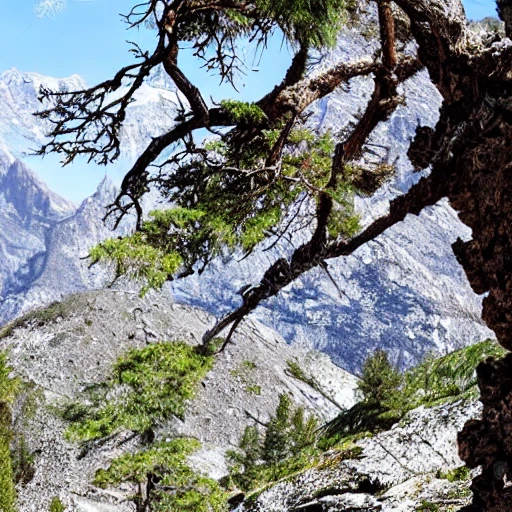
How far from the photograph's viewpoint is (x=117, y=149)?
17.2 ft

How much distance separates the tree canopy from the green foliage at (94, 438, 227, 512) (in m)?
7.91

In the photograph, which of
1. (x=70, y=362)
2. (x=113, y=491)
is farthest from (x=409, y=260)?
(x=113, y=491)

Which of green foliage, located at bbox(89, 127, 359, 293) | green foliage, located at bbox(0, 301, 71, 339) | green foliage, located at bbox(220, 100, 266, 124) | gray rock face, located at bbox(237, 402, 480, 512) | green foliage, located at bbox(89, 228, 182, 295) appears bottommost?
gray rock face, located at bbox(237, 402, 480, 512)

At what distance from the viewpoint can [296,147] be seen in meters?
5.86

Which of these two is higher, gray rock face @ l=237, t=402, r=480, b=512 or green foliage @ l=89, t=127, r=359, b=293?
green foliage @ l=89, t=127, r=359, b=293

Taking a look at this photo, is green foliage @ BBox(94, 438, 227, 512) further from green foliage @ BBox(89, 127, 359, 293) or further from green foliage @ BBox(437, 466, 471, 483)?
green foliage @ BBox(89, 127, 359, 293)

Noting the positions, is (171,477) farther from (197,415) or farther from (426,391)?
(197,415)

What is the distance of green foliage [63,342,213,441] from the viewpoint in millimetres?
11211

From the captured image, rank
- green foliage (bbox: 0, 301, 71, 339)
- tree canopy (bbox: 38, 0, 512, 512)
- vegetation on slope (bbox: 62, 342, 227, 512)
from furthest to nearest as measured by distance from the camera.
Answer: green foliage (bbox: 0, 301, 71, 339), vegetation on slope (bbox: 62, 342, 227, 512), tree canopy (bbox: 38, 0, 512, 512)

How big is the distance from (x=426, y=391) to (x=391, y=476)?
7.05 feet

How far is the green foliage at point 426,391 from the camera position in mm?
6796

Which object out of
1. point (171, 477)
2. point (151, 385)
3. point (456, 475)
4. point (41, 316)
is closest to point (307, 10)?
point (456, 475)

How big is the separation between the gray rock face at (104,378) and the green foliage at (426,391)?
61.6 ft

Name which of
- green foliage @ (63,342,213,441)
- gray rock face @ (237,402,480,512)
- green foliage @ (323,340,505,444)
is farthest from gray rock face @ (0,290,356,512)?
gray rock face @ (237,402,480,512)
